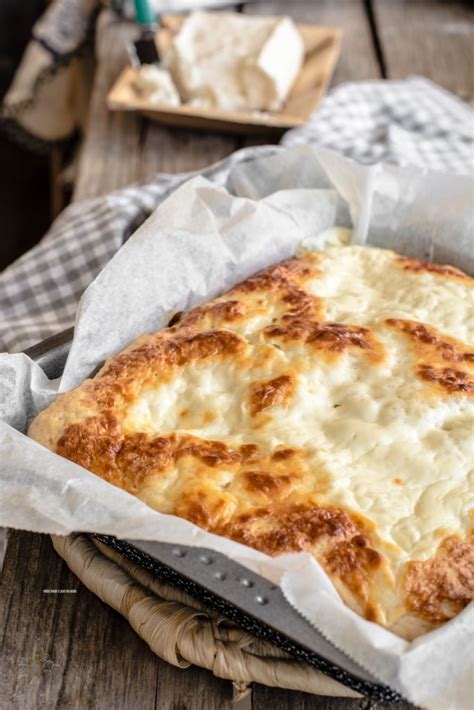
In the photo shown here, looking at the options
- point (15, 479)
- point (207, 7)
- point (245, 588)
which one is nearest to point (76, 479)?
point (15, 479)

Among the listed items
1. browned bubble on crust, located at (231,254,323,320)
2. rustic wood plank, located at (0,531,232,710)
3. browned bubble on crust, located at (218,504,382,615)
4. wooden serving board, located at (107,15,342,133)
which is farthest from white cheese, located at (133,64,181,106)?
browned bubble on crust, located at (218,504,382,615)

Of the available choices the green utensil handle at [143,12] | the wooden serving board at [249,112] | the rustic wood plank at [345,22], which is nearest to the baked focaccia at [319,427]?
the wooden serving board at [249,112]

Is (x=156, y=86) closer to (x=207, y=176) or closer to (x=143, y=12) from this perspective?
(x=143, y=12)

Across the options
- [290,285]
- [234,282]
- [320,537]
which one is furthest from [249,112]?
[320,537]

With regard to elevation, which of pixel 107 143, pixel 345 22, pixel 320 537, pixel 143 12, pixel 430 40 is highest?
pixel 143 12

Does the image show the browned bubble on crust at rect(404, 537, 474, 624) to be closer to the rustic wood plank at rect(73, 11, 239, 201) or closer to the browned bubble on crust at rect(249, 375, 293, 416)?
the browned bubble on crust at rect(249, 375, 293, 416)

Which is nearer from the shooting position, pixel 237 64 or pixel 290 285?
pixel 290 285
